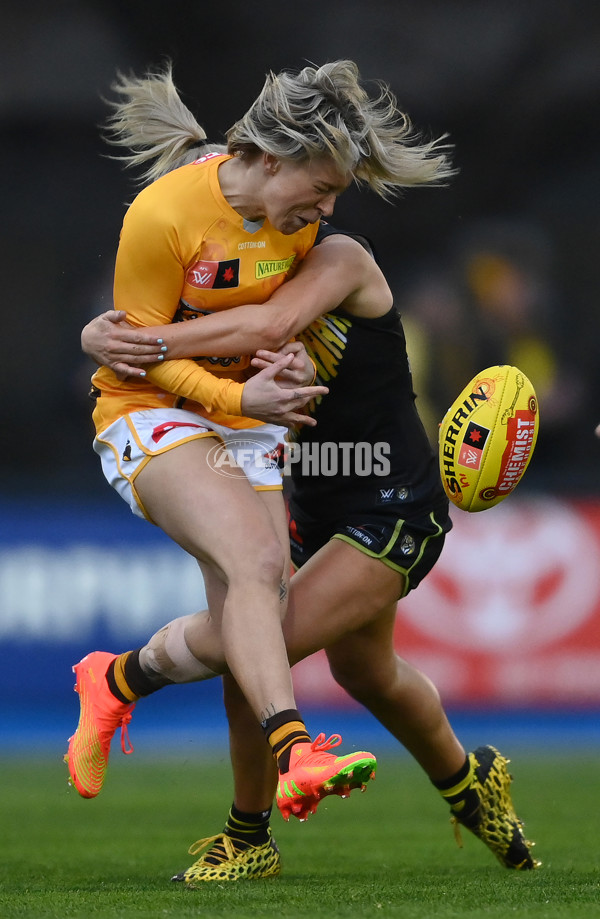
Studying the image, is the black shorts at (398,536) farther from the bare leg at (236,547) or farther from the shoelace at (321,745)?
the shoelace at (321,745)

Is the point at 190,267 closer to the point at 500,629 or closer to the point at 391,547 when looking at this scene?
the point at 391,547

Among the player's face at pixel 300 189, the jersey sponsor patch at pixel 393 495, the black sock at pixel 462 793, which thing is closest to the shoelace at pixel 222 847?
the black sock at pixel 462 793

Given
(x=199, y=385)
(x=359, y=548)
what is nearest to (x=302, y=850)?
(x=359, y=548)

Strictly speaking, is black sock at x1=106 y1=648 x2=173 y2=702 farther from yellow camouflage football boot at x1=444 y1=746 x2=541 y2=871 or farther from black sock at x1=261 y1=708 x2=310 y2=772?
yellow camouflage football boot at x1=444 y1=746 x2=541 y2=871

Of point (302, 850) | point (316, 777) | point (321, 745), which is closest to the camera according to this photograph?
point (316, 777)

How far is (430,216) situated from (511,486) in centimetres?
620

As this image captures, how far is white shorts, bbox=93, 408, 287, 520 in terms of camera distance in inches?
151

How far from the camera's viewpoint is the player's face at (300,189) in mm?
3705

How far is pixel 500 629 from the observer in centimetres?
806

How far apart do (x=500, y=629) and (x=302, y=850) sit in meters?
3.28

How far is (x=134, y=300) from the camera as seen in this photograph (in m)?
3.89

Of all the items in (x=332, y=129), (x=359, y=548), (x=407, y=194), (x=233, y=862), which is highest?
(x=407, y=194)

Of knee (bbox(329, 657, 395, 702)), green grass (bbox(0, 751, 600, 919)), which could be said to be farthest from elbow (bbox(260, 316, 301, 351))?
green grass (bbox(0, 751, 600, 919))

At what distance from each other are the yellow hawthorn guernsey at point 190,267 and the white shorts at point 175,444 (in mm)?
61
